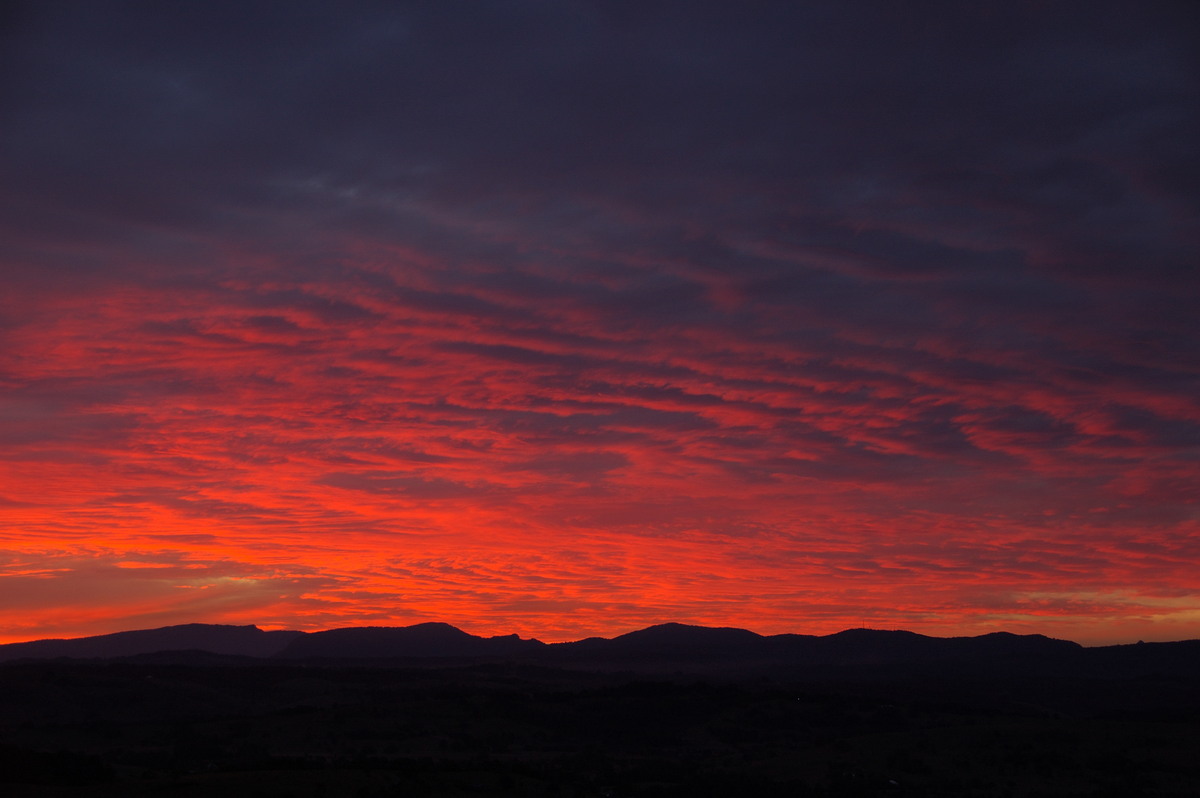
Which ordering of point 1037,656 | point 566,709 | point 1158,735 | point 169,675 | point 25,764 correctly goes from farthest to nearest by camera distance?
point 1037,656, point 169,675, point 566,709, point 1158,735, point 25,764

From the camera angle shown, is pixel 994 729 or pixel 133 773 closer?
→ pixel 133 773

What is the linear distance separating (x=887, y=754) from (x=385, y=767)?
25578mm

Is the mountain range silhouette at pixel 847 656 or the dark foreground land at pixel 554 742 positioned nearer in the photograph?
the dark foreground land at pixel 554 742

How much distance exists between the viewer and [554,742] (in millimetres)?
57969

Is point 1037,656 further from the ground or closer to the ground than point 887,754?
further from the ground

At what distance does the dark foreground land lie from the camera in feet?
109

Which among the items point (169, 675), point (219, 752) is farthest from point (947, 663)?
point (219, 752)

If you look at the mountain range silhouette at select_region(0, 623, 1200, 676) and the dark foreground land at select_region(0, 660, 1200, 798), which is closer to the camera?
the dark foreground land at select_region(0, 660, 1200, 798)

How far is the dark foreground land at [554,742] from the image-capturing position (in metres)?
33.1

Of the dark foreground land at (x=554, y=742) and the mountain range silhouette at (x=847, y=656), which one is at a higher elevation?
the mountain range silhouette at (x=847, y=656)

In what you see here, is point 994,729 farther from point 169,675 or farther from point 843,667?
point 843,667

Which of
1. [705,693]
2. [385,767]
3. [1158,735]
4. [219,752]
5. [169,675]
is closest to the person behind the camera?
[385,767]

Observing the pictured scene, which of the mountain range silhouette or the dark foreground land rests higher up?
the mountain range silhouette

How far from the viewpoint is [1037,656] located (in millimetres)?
151625
